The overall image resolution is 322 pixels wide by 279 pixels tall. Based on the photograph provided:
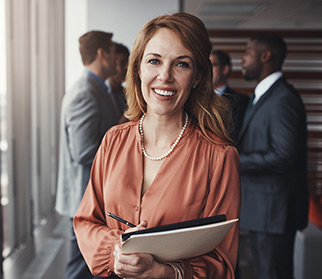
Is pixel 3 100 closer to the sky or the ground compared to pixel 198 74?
closer to the ground

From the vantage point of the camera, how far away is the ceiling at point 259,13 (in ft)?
17.9

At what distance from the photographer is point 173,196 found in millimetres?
1205

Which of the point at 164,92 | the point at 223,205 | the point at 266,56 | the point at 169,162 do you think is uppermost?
the point at 266,56

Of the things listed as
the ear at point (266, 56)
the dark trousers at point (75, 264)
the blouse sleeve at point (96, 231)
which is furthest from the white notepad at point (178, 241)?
the ear at point (266, 56)

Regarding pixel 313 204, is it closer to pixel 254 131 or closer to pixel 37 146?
pixel 254 131

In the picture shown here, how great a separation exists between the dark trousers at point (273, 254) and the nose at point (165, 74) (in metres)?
1.61

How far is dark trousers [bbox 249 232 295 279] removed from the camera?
2.38 m

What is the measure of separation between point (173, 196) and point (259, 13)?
5.54 m

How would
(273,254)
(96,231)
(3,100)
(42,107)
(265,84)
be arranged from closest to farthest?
(96,231), (273,254), (265,84), (3,100), (42,107)

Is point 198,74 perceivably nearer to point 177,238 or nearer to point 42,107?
point 177,238

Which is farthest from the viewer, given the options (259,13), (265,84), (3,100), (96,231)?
(259,13)

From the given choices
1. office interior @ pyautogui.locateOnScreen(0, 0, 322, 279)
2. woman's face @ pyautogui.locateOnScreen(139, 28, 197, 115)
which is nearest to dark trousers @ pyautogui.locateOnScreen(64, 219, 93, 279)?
office interior @ pyautogui.locateOnScreen(0, 0, 322, 279)

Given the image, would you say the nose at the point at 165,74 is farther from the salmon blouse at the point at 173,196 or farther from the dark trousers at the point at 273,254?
the dark trousers at the point at 273,254

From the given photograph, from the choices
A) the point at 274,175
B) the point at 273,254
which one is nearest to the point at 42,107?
the point at 274,175
